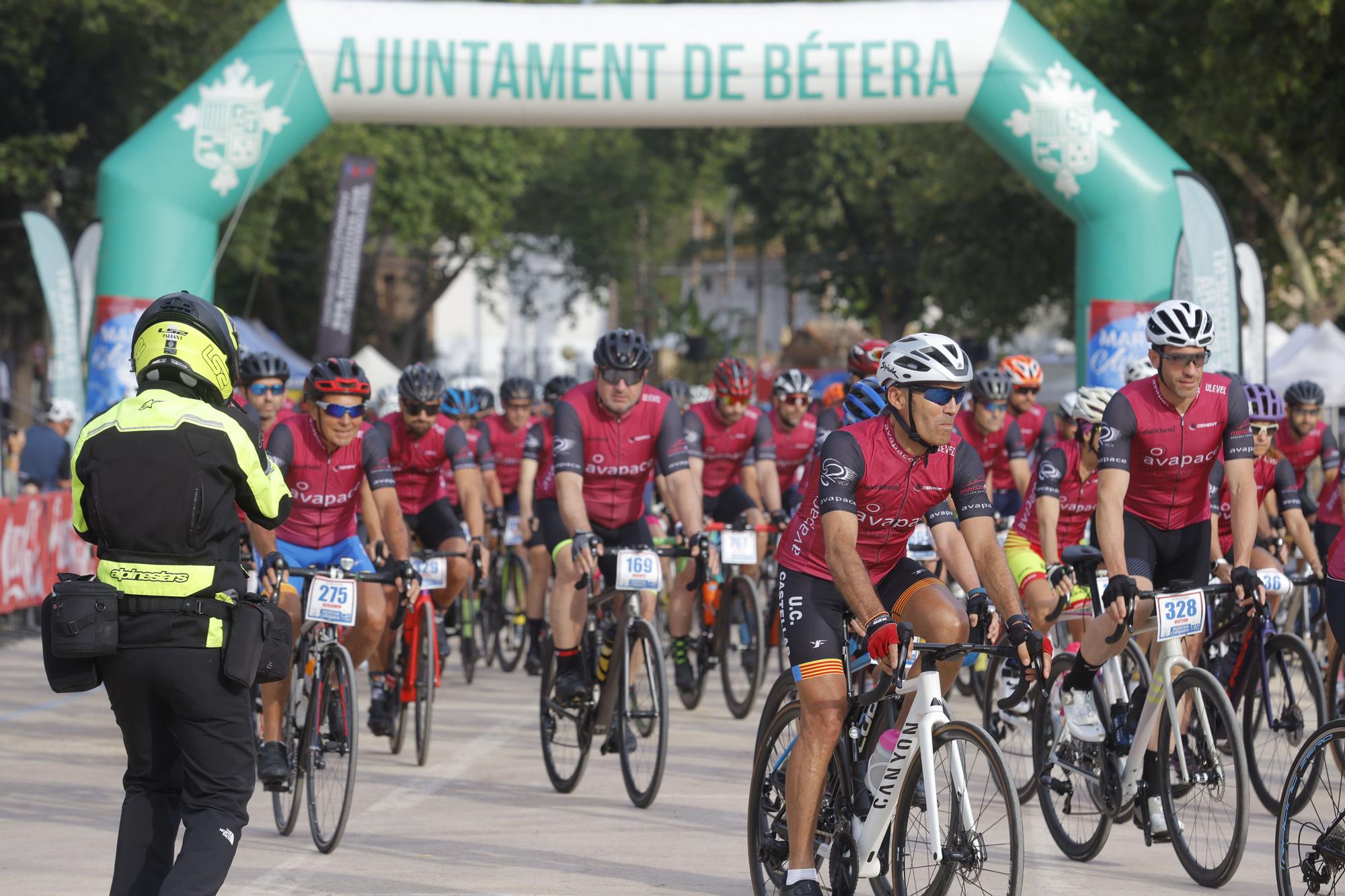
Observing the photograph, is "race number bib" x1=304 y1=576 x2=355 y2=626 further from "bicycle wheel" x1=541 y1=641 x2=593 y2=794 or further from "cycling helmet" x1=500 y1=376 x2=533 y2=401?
"cycling helmet" x1=500 y1=376 x2=533 y2=401

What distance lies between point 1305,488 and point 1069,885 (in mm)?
7699

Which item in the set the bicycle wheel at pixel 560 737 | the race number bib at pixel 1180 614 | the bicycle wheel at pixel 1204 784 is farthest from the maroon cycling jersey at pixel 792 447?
the bicycle wheel at pixel 1204 784

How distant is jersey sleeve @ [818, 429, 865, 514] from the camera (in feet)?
19.4

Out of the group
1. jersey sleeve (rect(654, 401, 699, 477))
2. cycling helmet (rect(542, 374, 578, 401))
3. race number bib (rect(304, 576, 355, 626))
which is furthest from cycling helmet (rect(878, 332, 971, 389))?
cycling helmet (rect(542, 374, 578, 401))

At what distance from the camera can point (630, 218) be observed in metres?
65.2

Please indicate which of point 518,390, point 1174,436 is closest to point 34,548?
point 518,390

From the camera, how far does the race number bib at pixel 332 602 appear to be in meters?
8.17

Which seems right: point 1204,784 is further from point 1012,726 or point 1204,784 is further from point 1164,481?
point 1012,726

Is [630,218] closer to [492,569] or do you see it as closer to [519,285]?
[519,285]

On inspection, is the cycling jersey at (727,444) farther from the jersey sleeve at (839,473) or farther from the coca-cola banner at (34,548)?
the jersey sleeve at (839,473)

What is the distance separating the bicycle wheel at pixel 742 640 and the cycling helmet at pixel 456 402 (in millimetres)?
2836

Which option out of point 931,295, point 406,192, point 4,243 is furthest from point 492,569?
point 931,295

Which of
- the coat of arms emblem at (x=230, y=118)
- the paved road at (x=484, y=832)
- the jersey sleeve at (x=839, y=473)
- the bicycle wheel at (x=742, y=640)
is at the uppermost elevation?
the coat of arms emblem at (x=230, y=118)

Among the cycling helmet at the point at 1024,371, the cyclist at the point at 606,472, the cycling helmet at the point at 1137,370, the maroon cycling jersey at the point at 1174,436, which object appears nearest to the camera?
the maroon cycling jersey at the point at 1174,436
